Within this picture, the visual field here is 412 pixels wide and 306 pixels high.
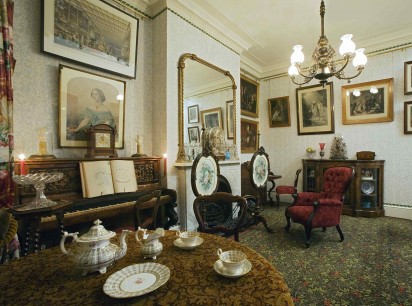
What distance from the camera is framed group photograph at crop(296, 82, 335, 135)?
5.56 metres

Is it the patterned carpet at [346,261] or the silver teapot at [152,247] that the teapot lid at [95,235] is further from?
the patterned carpet at [346,261]

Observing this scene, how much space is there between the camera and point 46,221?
189 centimetres

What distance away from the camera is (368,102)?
5.04m

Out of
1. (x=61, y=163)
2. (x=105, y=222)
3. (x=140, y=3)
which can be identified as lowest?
(x=105, y=222)

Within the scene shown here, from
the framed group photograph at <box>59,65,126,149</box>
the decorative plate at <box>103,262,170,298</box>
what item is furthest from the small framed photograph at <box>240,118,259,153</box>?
the decorative plate at <box>103,262,170,298</box>

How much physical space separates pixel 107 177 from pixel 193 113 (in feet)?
6.07

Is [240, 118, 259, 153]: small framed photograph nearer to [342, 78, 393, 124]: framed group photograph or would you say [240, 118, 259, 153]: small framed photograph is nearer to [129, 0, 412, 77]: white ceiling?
[129, 0, 412, 77]: white ceiling

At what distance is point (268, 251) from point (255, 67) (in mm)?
4982

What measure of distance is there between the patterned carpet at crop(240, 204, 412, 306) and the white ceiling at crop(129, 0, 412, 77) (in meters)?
3.88

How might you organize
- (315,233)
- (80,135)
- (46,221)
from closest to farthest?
(46,221), (80,135), (315,233)

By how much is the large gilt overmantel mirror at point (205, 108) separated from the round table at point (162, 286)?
7.87 feet

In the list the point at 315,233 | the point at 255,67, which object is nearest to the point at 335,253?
the point at 315,233

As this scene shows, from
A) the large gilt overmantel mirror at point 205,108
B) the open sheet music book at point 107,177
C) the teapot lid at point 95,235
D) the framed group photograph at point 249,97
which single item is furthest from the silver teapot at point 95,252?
the framed group photograph at point 249,97

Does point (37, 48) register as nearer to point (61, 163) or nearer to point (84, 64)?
point (84, 64)
